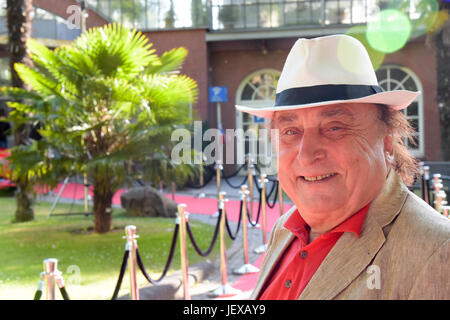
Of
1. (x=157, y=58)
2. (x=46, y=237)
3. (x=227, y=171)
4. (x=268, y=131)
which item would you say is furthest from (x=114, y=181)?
(x=268, y=131)

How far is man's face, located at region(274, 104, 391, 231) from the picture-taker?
1240mm

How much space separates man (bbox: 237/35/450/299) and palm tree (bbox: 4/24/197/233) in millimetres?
4724

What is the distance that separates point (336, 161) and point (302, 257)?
279 millimetres

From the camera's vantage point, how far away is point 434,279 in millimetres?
1013

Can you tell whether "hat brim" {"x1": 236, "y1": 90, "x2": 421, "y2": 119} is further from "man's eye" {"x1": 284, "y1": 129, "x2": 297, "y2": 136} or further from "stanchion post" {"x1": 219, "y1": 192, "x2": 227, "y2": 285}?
"stanchion post" {"x1": 219, "y1": 192, "x2": 227, "y2": 285}

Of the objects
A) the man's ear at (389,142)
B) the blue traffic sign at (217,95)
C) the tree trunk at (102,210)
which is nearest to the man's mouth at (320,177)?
the man's ear at (389,142)

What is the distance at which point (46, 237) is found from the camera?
21.2 ft

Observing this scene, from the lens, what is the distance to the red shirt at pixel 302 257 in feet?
4.11

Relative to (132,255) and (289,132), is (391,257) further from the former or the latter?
(132,255)

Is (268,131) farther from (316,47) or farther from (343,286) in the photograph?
(343,286)

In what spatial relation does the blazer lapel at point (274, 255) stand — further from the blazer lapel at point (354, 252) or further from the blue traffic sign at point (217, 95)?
the blue traffic sign at point (217, 95)

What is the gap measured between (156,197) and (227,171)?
5.68 ft

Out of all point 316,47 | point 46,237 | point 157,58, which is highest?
point 157,58

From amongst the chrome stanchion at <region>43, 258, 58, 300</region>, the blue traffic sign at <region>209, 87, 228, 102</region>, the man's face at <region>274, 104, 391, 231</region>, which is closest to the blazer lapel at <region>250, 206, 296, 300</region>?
the man's face at <region>274, 104, 391, 231</region>
